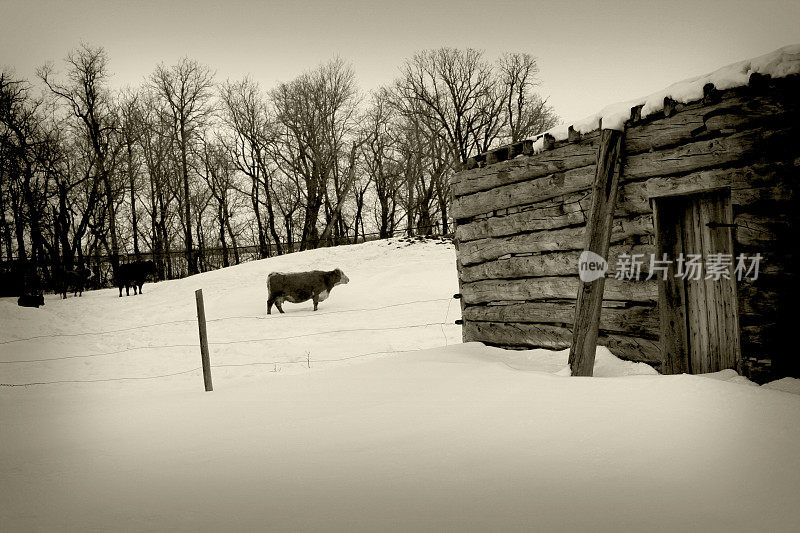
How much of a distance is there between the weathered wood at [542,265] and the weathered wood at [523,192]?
0.67m

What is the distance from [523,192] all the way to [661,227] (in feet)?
5.50

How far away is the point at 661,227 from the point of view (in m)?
5.09

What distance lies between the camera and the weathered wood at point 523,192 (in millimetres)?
5637

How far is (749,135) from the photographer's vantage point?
4.27 metres

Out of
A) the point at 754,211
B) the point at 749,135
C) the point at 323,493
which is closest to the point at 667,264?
the point at 754,211

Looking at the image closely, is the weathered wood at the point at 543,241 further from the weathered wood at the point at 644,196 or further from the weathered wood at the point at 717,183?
the weathered wood at the point at 717,183

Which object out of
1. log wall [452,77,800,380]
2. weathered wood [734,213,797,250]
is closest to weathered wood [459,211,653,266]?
log wall [452,77,800,380]

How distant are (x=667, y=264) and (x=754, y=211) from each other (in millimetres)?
967

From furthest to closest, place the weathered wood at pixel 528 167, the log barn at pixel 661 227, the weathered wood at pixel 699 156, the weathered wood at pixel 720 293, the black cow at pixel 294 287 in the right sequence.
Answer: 1. the black cow at pixel 294 287
2. the weathered wood at pixel 528 167
3. the weathered wood at pixel 720 293
4. the weathered wood at pixel 699 156
5. the log barn at pixel 661 227

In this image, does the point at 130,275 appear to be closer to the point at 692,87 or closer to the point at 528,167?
the point at 528,167

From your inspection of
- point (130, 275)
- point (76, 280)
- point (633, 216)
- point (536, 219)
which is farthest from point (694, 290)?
point (130, 275)

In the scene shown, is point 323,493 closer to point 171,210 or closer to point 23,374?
point 23,374

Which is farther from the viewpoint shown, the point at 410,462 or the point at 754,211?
the point at 754,211

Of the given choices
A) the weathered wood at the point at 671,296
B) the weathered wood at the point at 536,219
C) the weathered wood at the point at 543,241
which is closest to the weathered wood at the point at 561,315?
the weathered wood at the point at 671,296
